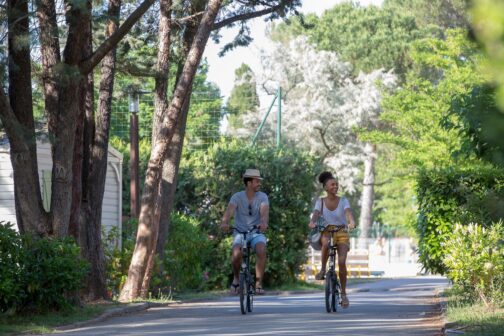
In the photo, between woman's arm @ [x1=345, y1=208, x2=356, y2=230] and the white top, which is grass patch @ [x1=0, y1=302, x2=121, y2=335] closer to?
the white top

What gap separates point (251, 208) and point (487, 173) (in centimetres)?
392

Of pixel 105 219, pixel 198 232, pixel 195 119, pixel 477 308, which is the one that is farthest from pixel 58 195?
pixel 195 119

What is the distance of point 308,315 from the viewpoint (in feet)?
47.9

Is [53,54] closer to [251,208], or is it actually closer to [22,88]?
[22,88]

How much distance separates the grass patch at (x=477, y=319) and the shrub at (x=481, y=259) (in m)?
0.26

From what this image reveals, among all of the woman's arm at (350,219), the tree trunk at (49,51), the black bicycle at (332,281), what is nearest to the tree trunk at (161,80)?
the tree trunk at (49,51)

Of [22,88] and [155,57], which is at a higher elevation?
[155,57]

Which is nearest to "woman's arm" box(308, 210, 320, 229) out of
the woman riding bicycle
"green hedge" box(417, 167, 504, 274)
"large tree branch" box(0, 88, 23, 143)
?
the woman riding bicycle

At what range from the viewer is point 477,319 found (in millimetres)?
11414

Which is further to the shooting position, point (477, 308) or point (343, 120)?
point (343, 120)

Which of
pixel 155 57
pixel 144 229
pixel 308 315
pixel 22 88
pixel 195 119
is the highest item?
pixel 195 119

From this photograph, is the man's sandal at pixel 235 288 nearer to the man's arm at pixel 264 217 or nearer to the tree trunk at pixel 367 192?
the man's arm at pixel 264 217

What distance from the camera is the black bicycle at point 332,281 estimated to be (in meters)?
14.4

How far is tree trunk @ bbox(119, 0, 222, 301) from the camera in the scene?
18.5 m
